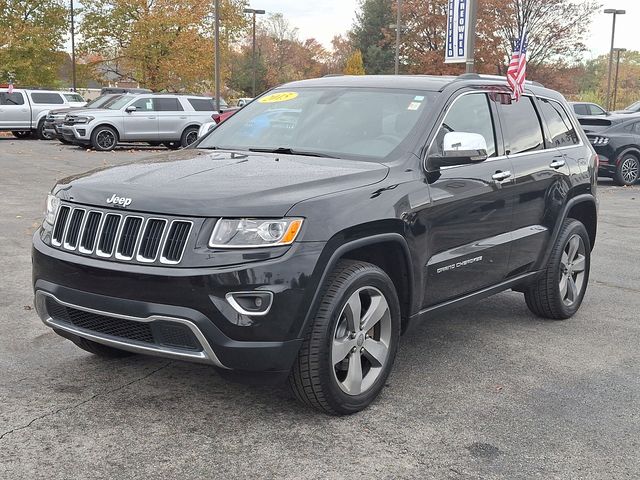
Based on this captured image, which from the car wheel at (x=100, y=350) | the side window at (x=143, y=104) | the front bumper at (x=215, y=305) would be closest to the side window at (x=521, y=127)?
the front bumper at (x=215, y=305)

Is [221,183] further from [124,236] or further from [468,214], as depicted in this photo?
[468,214]

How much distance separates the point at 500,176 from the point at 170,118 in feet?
66.9

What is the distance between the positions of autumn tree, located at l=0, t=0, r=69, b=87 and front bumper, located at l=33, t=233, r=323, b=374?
3725 cm

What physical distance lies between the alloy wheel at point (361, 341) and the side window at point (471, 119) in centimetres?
108

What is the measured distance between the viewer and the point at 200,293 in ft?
11.6

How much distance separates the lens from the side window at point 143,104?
23875 millimetres

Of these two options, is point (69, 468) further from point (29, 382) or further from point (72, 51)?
point (72, 51)

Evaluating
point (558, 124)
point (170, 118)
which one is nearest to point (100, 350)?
point (558, 124)

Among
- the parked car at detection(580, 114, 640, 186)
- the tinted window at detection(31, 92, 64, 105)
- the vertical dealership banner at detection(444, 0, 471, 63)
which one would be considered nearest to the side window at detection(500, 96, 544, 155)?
the parked car at detection(580, 114, 640, 186)

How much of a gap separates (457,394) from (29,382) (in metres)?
2.34

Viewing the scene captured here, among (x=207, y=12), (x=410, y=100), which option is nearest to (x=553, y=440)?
(x=410, y=100)

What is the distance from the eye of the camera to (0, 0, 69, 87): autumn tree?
37781 mm

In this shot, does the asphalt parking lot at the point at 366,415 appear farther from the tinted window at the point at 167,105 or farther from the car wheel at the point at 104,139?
the tinted window at the point at 167,105

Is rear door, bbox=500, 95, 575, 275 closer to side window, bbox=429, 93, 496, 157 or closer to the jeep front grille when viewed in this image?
side window, bbox=429, 93, 496, 157
